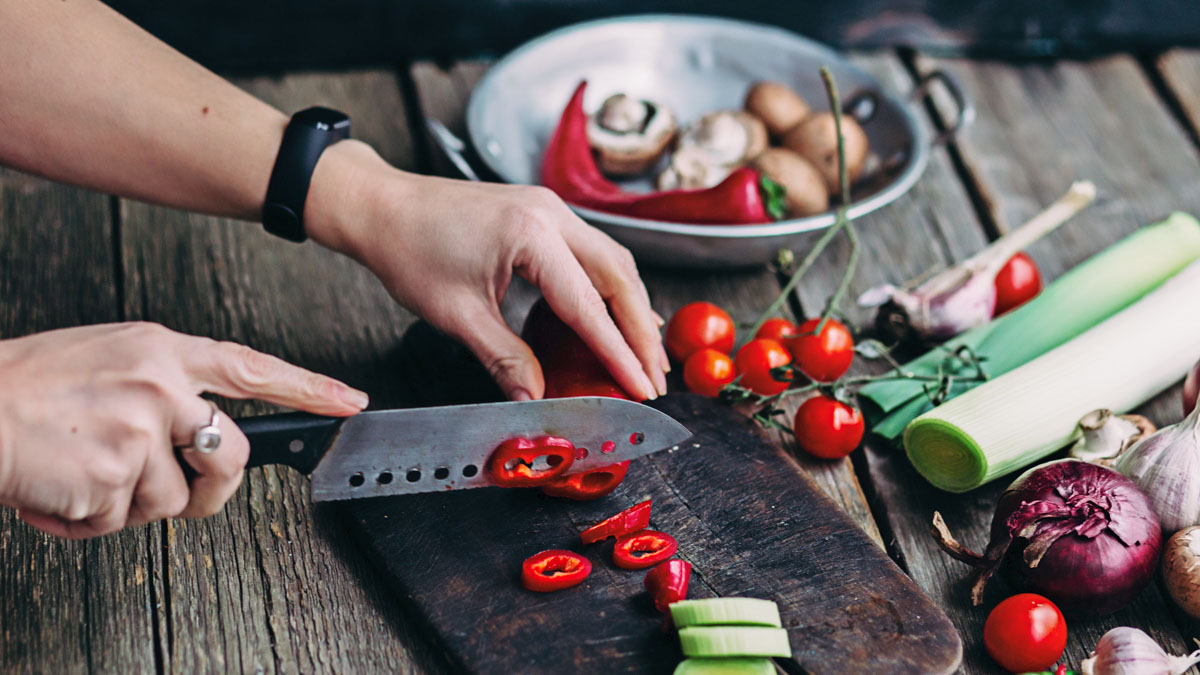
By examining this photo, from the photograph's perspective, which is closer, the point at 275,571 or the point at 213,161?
the point at 275,571

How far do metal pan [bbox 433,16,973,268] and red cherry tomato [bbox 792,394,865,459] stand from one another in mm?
406

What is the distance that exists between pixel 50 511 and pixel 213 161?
736 millimetres

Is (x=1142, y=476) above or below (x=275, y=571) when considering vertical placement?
above

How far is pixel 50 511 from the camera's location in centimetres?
122

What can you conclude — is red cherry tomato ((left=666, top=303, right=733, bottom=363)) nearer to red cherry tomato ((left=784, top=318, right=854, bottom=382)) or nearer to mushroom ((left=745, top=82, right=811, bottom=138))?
red cherry tomato ((left=784, top=318, right=854, bottom=382))

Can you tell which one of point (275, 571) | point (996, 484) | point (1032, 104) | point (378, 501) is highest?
point (1032, 104)

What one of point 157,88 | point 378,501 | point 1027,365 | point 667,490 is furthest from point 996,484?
point 157,88

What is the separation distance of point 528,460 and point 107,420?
567 mm

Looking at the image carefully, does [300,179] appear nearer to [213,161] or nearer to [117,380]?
[213,161]

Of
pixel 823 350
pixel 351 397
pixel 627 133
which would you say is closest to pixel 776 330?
pixel 823 350

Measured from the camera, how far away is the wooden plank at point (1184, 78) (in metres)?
2.97

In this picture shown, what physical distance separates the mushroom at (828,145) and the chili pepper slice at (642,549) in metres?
1.13

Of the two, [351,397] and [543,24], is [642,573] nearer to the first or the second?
[351,397]

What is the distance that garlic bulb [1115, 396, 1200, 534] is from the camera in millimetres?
1599
